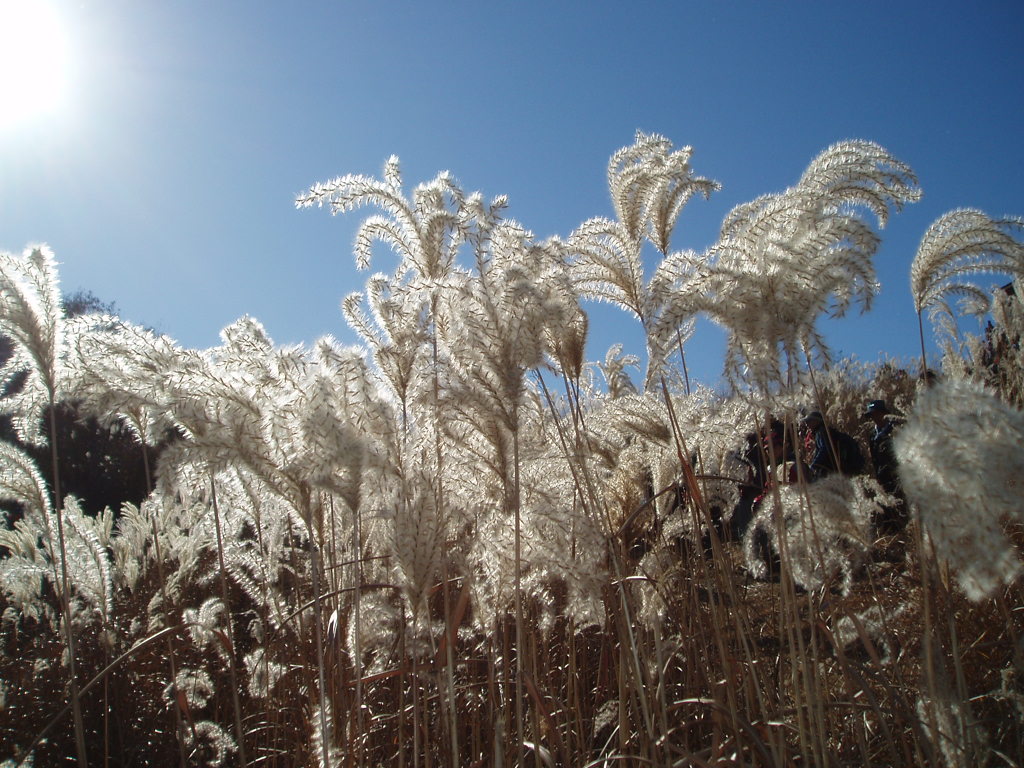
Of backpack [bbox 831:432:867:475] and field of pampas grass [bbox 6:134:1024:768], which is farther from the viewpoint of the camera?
backpack [bbox 831:432:867:475]

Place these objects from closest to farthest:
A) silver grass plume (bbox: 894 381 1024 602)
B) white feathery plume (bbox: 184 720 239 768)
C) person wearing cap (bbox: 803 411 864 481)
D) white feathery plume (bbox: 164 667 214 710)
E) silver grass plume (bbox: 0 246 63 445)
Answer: silver grass plume (bbox: 894 381 1024 602), silver grass plume (bbox: 0 246 63 445), white feathery plume (bbox: 184 720 239 768), white feathery plume (bbox: 164 667 214 710), person wearing cap (bbox: 803 411 864 481)

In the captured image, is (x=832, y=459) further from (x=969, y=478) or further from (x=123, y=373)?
(x=123, y=373)

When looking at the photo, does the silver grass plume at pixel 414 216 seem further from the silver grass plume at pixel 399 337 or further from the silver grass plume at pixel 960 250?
the silver grass plume at pixel 960 250

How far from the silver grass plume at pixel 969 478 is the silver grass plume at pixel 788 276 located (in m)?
0.51

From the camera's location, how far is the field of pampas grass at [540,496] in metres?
1.78

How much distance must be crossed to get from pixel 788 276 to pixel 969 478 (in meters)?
0.77

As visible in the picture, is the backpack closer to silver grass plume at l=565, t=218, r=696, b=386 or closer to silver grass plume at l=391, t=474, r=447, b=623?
silver grass plume at l=565, t=218, r=696, b=386

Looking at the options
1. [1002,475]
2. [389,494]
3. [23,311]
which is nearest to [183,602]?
[23,311]

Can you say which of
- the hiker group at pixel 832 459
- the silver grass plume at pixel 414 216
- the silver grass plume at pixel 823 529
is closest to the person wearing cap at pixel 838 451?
the hiker group at pixel 832 459

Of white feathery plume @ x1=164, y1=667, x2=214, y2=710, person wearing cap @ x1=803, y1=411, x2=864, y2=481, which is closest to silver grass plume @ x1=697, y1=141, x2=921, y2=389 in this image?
white feathery plume @ x1=164, y1=667, x2=214, y2=710

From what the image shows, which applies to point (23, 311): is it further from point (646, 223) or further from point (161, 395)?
point (646, 223)

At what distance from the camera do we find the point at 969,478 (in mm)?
1388

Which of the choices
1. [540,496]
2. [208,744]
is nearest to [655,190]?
[540,496]

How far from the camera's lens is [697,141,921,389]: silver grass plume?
6.37ft
